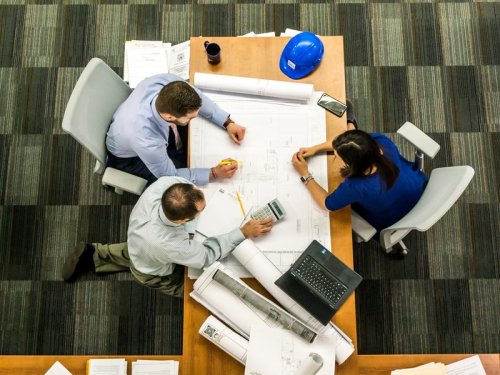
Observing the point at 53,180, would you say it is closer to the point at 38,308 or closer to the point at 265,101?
the point at 38,308

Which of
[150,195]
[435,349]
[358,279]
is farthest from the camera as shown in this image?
[435,349]

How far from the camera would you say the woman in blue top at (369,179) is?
162 cm

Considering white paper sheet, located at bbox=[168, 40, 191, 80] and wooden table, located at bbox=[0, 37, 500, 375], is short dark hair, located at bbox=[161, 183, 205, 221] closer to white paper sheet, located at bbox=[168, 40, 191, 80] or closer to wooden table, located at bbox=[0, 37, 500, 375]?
wooden table, located at bbox=[0, 37, 500, 375]

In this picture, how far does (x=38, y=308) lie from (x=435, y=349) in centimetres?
215

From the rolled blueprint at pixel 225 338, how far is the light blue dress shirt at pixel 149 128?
1.76 feet

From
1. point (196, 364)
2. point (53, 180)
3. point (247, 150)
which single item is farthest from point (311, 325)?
point (53, 180)

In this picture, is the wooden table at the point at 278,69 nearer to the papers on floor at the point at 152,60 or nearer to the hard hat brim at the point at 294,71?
the hard hat brim at the point at 294,71

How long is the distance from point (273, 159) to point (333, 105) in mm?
338

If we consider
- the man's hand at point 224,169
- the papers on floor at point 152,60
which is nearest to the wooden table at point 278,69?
the man's hand at point 224,169

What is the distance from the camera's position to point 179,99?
1.65m

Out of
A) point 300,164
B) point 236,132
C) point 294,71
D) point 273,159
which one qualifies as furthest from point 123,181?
point 294,71

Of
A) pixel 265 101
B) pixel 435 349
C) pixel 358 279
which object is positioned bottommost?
pixel 435 349

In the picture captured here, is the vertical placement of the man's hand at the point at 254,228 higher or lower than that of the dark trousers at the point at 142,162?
lower

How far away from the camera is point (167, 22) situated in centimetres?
290
